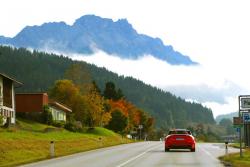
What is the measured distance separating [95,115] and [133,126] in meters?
35.2

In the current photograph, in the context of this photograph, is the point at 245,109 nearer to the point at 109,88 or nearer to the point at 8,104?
the point at 8,104

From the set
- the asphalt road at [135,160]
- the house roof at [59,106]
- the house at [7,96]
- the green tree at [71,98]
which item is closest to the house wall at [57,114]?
the house roof at [59,106]

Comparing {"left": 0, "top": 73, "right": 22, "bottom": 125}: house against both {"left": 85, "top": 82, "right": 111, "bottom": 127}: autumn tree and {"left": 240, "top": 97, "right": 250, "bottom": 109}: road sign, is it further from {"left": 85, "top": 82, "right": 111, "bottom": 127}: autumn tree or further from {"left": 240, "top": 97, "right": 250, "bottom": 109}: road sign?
{"left": 240, "top": 97, "right": 250, "bottom": 109}: road sign

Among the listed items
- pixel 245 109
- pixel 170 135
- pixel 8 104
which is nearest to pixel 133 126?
pixel 8 104

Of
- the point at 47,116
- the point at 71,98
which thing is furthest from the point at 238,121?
the point at 71,98

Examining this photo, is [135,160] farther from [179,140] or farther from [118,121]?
Result: [118,121]

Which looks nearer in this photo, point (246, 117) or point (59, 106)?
point (246, 117)

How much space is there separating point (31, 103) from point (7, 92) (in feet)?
34.3

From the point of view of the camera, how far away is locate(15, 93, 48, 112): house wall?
9062 centimetres

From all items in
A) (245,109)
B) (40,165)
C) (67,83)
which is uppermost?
(67,83)

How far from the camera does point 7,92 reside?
80812 millimetres

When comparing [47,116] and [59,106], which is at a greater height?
[59,106]

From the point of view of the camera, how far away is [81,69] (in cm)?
11300

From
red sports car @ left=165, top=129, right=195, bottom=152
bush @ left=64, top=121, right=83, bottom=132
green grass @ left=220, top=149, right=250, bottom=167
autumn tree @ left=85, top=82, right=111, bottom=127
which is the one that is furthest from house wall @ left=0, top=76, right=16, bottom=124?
green grass @ left=220, top=149, right=250, bottom=167
